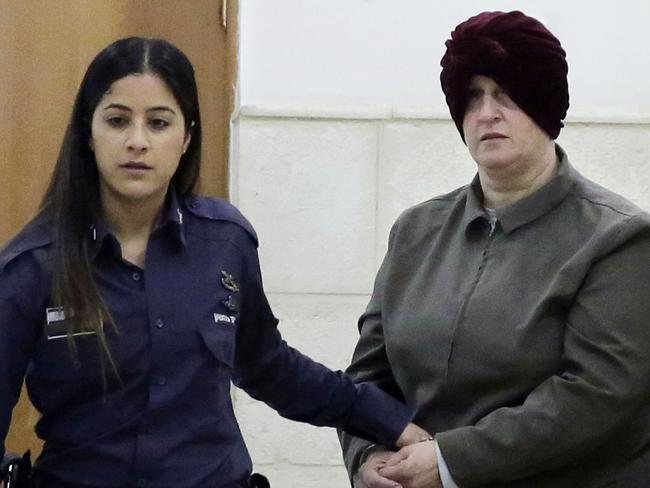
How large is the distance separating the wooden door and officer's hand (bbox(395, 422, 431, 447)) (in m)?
1.07

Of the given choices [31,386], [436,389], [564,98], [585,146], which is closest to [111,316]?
[31,386]

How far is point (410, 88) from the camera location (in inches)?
130

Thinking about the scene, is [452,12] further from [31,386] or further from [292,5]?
[31,386]

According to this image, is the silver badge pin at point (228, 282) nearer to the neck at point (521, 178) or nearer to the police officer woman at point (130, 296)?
the police officer woman at point (130, 296)

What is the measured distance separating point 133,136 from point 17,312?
1.13 feet

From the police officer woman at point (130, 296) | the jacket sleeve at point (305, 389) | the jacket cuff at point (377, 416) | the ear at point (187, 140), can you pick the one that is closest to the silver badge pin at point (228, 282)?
the police officer woman at point (130, 296)

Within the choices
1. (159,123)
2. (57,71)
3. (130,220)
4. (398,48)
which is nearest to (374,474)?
(130,220)

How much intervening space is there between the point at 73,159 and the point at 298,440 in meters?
1.37

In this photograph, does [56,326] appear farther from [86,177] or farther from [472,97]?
[472,97]

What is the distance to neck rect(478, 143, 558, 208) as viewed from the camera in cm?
239

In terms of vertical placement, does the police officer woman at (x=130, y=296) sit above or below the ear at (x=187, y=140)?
below

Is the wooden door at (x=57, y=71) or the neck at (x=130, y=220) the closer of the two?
the neck at (x=130, y=220)

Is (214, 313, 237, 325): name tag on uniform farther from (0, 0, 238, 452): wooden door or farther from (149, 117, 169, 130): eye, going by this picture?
(0, 0, 238, 452): wooden door

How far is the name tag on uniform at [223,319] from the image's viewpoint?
221 cm
